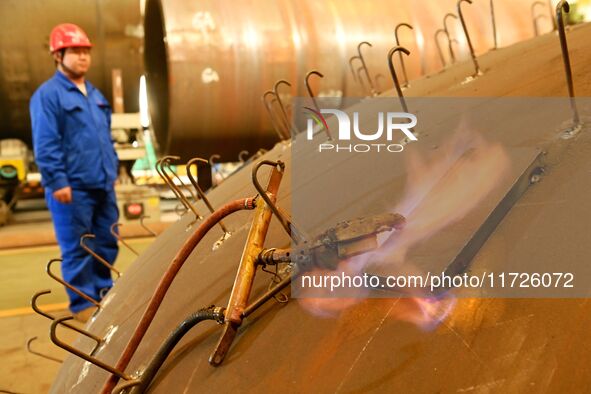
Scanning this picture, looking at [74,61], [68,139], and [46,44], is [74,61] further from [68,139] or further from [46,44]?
[46,44]

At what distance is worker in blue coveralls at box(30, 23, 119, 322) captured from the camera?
2873 millimetres

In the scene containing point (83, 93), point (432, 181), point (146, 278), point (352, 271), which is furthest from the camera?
point (83, 93)

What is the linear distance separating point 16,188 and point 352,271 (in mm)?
5489

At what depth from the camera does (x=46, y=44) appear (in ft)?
16.0

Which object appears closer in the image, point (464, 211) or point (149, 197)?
point (464, 211)

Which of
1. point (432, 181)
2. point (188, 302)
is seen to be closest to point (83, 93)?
point (188, 302)

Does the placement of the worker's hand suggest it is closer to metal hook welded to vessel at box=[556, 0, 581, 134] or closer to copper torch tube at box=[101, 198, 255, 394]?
copper torch tube at box=[101, 198, 255, 394]

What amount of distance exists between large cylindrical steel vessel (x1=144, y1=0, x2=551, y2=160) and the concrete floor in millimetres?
1164

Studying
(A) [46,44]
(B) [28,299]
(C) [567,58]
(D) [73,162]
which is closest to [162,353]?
(C) [567,58]

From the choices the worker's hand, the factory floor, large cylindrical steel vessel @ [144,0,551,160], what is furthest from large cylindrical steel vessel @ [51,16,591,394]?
large cylindrical steel vessel @ [144,0,551,160]

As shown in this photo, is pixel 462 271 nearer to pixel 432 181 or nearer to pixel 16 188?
pixel 432 181

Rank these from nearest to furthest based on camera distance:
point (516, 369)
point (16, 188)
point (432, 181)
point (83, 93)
A: 1. point (516, 369)
2. point (432, 181)
3. point (83, 93)
4. point (16, 188)

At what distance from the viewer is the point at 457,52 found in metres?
3.40

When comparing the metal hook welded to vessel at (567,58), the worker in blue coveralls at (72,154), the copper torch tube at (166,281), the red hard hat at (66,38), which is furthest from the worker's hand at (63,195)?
the metal hook welded to vessel at (567,58)
